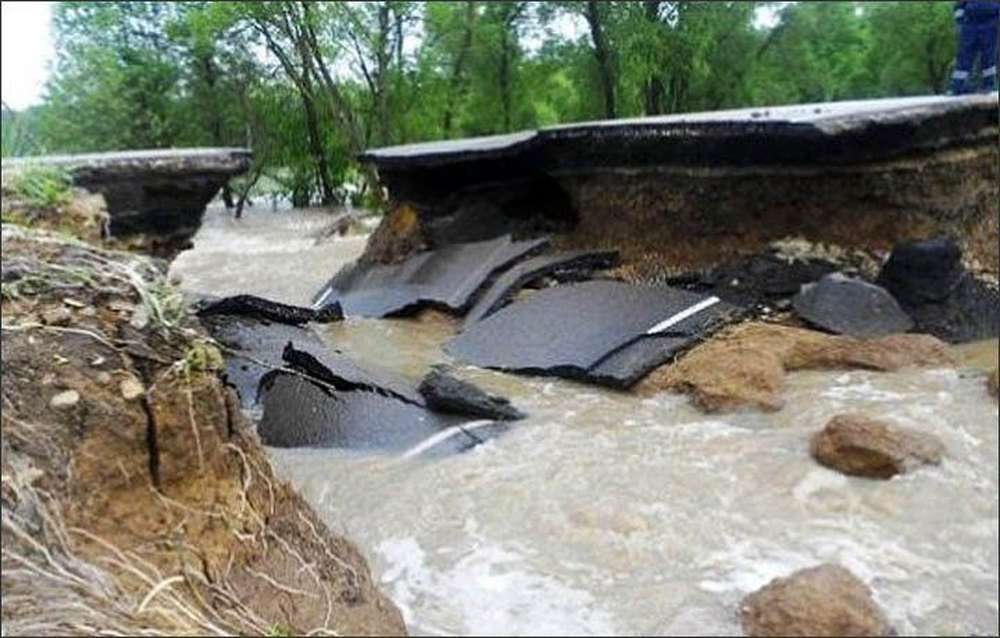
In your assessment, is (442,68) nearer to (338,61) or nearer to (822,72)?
(338,61)

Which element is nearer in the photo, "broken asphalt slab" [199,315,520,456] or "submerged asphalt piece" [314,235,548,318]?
"broken asphalt slab" [199,315,520,456]

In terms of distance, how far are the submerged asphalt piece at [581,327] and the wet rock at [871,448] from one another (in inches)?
54.9

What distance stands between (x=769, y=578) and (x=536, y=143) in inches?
200

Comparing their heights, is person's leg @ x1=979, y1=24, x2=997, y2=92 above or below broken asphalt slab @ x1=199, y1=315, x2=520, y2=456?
above

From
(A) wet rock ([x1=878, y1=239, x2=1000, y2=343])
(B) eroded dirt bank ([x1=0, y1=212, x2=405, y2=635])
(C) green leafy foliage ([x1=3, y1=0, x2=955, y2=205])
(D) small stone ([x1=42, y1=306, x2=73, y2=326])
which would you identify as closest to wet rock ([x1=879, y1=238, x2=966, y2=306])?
(A) wet rock ([x1=878, y1=239, x2=1000, y2=343])

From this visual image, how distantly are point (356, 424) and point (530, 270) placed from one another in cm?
250

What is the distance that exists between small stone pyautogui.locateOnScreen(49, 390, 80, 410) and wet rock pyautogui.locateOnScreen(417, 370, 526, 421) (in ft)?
6.04

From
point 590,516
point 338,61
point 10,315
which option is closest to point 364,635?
point 590,516

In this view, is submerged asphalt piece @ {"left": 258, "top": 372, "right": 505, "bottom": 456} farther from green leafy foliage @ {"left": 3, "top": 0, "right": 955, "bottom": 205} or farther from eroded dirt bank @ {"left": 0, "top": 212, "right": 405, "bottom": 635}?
green leafy foliage @ {"left": 3, "top": 0, "right": 955, "bottom": 205}

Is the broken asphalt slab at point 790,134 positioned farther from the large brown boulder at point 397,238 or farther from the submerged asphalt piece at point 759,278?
the large brown boulder at point 397,238

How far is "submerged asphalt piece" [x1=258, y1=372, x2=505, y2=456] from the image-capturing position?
3971 millimetres

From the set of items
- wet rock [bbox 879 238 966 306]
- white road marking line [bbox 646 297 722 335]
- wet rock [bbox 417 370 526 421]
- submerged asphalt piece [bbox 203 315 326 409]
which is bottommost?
wet rock [bbox 417 370 526 421]

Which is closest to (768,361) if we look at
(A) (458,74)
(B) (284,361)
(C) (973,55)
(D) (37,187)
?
(B) (284,361)

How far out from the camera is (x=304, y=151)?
21000 millimetres
